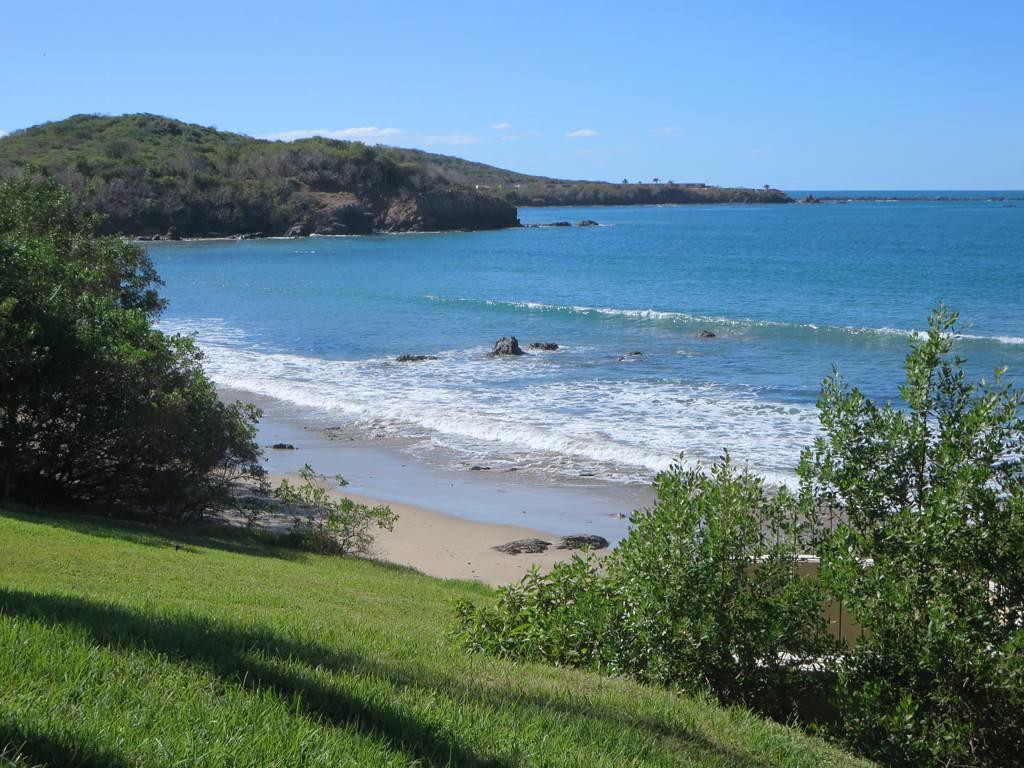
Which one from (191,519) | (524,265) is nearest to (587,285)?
(524,265)

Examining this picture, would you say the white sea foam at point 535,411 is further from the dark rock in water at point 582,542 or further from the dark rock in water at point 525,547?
the dark rock in water at point 525,547

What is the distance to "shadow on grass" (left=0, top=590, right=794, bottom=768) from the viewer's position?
4867 millimetres

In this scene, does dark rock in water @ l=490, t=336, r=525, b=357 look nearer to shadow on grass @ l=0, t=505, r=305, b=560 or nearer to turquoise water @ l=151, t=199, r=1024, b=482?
turquoise water @ l=151, t=199, r=1024, b=482

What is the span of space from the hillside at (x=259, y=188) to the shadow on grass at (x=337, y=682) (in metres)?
103

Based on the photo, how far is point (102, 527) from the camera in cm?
1316

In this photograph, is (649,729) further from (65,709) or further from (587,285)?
(587,285)

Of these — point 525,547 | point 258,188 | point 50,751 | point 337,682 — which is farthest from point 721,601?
point 258,188

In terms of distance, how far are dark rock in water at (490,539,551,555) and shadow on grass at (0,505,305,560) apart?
3136mm

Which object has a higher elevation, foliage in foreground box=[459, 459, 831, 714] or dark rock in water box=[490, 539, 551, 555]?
foliage in foreground box=[459, 459, 831, 714]

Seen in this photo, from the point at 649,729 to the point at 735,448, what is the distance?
1648 centimetres

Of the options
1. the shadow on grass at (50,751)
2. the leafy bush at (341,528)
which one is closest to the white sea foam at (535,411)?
the leafy bush at (341,528)

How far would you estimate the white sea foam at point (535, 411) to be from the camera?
21672 mm

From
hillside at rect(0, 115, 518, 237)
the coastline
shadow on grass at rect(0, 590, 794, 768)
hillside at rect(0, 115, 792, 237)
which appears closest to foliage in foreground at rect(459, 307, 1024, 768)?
shadow on grass at rect(0, 590, 794, 768)

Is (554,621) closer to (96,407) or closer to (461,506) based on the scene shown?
(96,407)
